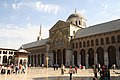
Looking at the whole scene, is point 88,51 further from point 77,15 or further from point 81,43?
point 77,15

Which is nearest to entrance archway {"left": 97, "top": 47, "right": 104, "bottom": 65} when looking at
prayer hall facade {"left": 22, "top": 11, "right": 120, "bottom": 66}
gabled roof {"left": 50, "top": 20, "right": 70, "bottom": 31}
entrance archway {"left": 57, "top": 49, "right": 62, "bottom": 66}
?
prayer hall facade {"left": 22, "top": 11, "right": 120, "bottom": 66}

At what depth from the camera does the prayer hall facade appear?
148 ft

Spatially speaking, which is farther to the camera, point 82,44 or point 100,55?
point 82,44

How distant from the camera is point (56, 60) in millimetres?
60406

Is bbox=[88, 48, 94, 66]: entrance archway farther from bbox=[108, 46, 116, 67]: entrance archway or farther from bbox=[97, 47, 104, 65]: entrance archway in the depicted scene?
bbox=[108, 46, 116, 67]: entrance archway

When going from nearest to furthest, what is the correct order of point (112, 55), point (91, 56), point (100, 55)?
point (112, 55) < point (100, 55) < point (91, 56)

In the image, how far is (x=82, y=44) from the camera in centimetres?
5234

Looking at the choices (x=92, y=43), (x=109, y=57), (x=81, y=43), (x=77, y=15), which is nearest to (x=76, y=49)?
(x=81, y=43)

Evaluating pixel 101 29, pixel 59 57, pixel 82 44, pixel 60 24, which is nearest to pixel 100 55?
pixel 82 44

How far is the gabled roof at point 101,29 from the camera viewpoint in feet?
152

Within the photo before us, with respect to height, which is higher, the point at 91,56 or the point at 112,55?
the point at 112,55

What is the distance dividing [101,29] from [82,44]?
7.43 m

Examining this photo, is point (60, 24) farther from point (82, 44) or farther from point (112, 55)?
point (112, 55)

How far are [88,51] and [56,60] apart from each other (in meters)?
14.5
